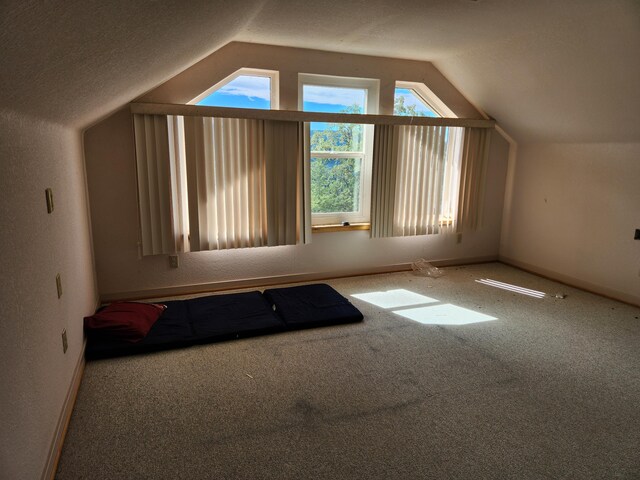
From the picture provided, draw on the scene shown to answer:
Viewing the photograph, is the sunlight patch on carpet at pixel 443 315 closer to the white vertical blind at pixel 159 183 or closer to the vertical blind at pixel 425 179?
the vertical blind at pixel 425 179

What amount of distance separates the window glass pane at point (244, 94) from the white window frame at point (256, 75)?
22mm

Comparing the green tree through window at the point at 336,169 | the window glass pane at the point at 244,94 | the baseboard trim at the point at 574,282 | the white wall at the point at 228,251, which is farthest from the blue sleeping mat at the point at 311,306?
the baseboard trim at the point at 574,282

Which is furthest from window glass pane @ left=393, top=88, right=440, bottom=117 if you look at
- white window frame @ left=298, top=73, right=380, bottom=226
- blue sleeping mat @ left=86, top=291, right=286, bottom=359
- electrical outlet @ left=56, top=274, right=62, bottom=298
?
electrical outlet @ left=56, top=274, right=62, bottom=298

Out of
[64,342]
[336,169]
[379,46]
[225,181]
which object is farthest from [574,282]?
[64,342]

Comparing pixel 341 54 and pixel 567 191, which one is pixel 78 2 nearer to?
pixel 341 54

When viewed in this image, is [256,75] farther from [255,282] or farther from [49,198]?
[49,198]

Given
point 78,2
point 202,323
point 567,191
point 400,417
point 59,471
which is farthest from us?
point 567,191

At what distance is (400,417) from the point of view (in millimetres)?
2061

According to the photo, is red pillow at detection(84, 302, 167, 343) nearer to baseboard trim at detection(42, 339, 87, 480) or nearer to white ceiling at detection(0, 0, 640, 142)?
baseboard trim at detection(42, 339, 87, 480)

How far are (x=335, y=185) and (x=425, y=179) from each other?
0.99 meters

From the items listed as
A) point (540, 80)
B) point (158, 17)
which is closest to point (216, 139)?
point (158, 17)

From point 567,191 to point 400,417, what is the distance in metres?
3.33

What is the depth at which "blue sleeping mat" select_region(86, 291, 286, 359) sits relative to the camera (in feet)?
8.75

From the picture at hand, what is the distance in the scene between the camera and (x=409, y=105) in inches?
169
